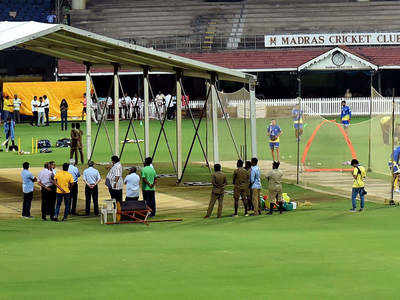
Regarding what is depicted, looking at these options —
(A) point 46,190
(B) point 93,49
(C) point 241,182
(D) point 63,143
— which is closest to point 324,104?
(D) point 63,143

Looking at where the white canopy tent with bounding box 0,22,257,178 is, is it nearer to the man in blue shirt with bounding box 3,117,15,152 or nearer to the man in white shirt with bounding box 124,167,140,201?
the man in white shirt with bounding box 124,167,140,201

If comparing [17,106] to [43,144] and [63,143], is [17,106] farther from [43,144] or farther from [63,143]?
[43,144]

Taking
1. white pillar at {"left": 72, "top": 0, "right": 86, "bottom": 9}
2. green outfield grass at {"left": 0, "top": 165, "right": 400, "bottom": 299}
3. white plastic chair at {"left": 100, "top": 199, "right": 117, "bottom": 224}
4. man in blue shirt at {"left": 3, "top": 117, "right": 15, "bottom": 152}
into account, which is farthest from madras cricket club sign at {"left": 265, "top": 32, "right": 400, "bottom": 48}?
white plastic chair at {"left": 100, "top": 199, "right": 117, "bottom": 224}

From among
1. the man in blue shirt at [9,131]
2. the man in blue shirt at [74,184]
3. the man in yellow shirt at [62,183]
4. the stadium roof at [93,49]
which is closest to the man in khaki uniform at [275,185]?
the stadium roof at [93,49]

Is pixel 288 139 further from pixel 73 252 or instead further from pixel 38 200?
pixel 73 252

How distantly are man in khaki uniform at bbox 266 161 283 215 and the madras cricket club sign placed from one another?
43.0m

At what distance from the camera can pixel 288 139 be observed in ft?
155

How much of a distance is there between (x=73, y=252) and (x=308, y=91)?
5055 cm

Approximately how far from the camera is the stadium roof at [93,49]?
26.9 metres

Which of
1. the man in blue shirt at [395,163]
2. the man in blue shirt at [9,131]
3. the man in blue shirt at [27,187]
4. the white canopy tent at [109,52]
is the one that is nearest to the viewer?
the man in blue shirt at [27,187]

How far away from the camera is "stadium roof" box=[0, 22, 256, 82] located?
26859 millimetres

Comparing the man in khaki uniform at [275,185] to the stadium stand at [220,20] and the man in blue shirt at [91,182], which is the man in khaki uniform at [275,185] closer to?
the man in blue shirt at [91,182]

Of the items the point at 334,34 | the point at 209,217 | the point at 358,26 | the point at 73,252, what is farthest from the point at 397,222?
the point at 358,26

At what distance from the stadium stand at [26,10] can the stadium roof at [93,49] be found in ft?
122
